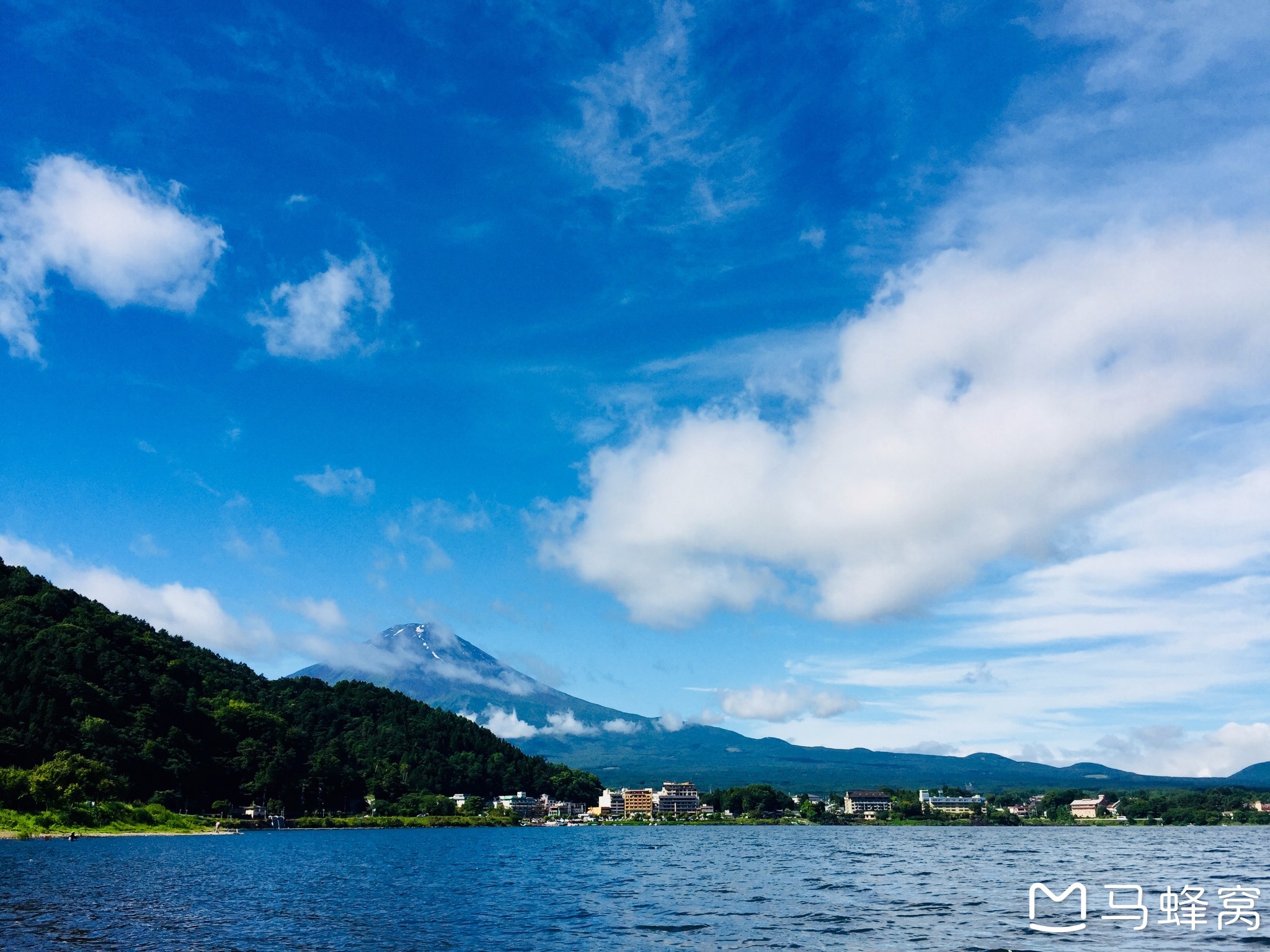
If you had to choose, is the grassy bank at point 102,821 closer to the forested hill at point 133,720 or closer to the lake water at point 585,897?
the forested hill at point 133,720

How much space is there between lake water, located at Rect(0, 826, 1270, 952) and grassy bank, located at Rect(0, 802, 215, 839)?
7.61m

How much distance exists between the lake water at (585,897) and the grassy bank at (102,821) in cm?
761

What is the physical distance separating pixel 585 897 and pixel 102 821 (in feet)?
306

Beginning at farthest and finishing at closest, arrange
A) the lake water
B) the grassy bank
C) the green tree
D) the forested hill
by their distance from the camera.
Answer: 1. the forested hill
2. the green tree
3. the grassy bank
4. the lake water

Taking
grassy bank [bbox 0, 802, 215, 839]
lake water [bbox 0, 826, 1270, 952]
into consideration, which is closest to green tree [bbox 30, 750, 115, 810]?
grassy bank [bbox 0, 802, 215, 839]

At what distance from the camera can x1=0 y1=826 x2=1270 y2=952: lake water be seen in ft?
113

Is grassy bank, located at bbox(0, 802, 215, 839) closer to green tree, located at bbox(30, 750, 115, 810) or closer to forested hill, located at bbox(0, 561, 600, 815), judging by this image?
green tree, located at bbox(30, 750, 115, 810)

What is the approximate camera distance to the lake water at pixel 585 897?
34562mm

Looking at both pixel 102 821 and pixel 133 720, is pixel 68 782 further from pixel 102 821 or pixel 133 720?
pixel 133 720

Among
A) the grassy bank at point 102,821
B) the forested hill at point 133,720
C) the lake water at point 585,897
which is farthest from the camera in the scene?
the forested hill at point 133,720

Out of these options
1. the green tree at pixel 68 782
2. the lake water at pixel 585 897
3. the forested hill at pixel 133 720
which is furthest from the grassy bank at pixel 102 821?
the lake water at pixel 585 897

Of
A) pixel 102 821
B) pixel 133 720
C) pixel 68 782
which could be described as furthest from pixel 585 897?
pixel 133 720

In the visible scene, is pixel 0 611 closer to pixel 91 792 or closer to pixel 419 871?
pixel 91 792

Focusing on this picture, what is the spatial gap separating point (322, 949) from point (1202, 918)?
3694cm
